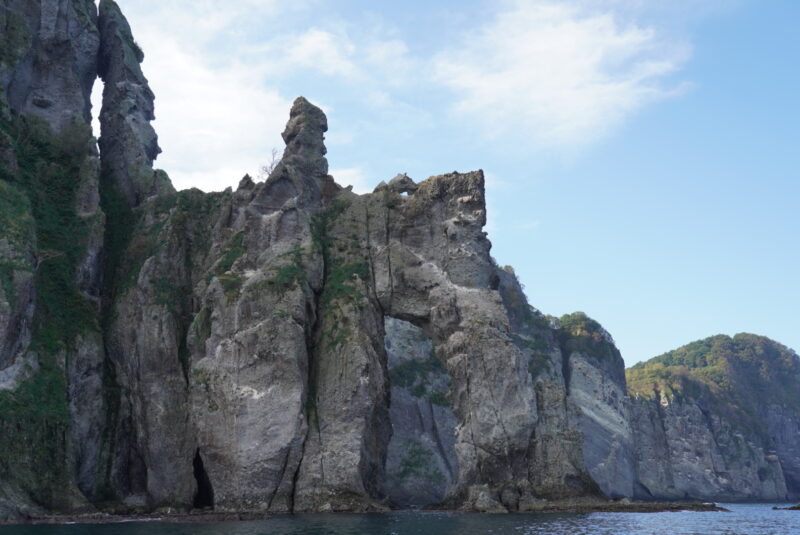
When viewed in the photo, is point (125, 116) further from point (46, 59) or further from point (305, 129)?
point (305, 129)

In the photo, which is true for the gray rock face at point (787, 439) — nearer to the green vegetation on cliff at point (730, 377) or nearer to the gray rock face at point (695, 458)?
the green vegetation on cliff at point (730, 377)

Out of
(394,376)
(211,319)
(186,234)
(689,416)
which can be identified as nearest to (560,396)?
(211,319)

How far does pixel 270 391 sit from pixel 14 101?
3199cm

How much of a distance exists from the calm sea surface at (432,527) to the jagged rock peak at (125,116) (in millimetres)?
31981

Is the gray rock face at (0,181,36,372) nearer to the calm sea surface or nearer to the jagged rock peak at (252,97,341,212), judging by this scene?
the calm sea surface

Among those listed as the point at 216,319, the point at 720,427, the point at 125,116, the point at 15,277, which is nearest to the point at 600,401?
the point at 720,427

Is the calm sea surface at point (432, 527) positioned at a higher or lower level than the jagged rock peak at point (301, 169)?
lower

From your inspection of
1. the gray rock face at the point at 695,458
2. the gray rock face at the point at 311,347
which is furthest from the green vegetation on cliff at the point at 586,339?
the gray rock face at the point at 311,347

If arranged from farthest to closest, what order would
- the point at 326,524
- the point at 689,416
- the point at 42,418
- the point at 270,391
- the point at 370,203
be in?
the point at 689,416
the point at 370,203
the point at 270,391
the point at 42,418
the point at 326,524

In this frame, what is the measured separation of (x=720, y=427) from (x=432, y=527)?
4003 inches

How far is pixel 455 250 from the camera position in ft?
189

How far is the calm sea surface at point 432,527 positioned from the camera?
34031mm

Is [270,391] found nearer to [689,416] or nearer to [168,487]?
[168,487]

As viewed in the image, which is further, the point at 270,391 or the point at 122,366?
the point at 122,366
